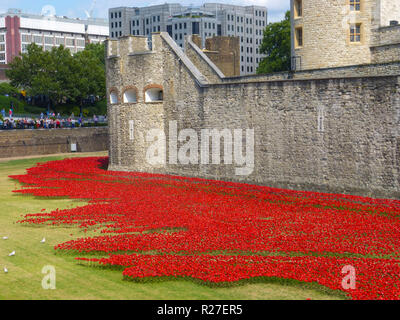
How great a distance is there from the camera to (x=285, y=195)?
87.6ft

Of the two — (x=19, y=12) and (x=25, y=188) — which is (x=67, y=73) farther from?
(x=19, y=12)

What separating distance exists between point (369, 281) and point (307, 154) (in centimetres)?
1490

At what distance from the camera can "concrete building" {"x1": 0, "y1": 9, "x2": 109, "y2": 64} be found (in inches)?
7008

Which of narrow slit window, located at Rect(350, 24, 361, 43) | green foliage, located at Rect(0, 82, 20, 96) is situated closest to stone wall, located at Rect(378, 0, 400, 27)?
narrow slit window, located at Rect(350, 24, 361, 43)

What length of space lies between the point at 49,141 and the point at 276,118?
104 ft

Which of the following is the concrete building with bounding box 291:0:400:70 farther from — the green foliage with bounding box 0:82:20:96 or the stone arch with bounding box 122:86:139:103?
the green foliage with bounding box 0:82:20:96

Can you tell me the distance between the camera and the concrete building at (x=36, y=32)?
584 feet

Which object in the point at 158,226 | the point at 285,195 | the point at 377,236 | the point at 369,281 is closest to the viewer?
the point at 369,281

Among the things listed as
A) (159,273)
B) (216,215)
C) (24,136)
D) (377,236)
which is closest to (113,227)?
(216,215)

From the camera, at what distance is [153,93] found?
120 ft

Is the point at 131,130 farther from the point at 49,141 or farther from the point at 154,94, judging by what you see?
the point at 49,141

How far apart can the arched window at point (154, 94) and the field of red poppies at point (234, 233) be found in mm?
7547

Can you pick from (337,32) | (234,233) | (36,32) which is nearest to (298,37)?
(337,32)

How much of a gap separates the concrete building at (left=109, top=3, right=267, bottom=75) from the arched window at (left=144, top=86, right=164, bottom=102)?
13732 centimetres
